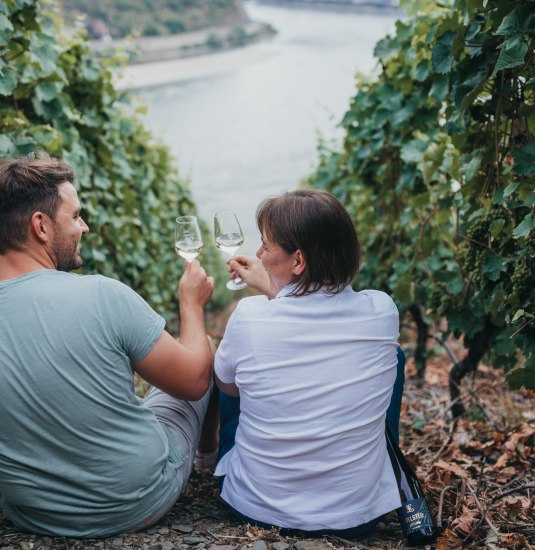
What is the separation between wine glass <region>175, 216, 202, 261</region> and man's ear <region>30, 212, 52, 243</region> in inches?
23.4

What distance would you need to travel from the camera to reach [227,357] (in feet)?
7.47

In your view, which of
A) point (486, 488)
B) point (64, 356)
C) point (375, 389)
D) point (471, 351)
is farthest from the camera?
point (471, 351)

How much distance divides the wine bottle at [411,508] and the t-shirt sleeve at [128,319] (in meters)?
0.97

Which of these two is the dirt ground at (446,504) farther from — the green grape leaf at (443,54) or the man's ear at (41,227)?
the green grape leaf at (443,54)

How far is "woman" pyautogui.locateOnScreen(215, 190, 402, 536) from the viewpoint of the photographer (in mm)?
2162

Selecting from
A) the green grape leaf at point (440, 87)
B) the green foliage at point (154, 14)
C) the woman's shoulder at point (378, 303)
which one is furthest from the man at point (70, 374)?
the green foliage at point (154, 14)

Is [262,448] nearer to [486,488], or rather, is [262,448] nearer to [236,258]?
[236,258]

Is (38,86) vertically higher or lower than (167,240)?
higher

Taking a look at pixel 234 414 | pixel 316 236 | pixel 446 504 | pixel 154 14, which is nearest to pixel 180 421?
pixel 234 414

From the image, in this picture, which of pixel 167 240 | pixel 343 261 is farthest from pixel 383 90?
pixel 167 240

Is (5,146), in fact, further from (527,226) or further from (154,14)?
(154,14)

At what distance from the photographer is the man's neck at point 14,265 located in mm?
2152

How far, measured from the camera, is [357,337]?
2.17 metres

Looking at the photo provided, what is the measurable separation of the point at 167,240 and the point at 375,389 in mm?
4952
